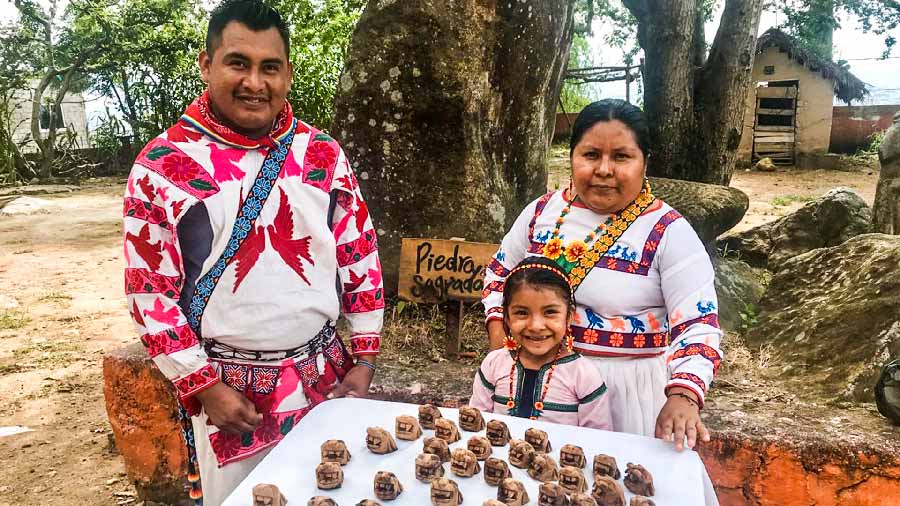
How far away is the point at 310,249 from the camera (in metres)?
1.79

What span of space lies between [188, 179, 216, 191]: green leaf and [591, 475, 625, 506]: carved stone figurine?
1.11 m

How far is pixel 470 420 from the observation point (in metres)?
1.68

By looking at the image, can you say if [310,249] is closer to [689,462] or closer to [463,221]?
[689,462]

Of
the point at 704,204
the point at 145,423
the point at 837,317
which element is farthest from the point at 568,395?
the point at 704,204

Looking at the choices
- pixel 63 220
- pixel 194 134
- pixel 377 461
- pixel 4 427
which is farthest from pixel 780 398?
pixel 63 220

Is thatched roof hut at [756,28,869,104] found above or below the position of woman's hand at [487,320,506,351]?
above

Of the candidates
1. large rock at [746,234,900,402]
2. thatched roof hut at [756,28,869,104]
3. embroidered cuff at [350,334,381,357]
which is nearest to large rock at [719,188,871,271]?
large rock at [746,234,900,402]

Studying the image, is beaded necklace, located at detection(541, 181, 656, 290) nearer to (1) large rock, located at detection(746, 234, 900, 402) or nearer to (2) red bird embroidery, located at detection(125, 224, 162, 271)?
(2) red bird embroidery, located at detection(125, 224, 162, 271)

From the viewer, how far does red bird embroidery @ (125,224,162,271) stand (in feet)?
5.38

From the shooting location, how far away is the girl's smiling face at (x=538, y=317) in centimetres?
176

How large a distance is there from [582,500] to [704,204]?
143 inches

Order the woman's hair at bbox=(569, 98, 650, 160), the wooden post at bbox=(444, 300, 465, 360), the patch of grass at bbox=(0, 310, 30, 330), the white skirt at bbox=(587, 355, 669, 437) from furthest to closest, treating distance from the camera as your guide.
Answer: the patch of grass at bbox=(0, 310, 30, 330), the wooden post at bbox=(444, 300, 465, 360), the white skirt at bbox=(587, 355, 669, 437), the woman's hair at bbox=(569, 98, 650, 160)

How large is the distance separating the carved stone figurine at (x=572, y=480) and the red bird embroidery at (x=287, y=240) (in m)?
0.80

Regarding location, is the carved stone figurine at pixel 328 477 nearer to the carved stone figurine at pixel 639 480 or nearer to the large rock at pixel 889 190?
the carved stone figurine at pixel 639 480
